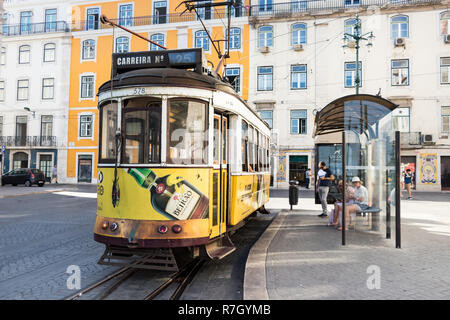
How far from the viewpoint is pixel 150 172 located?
5199mm

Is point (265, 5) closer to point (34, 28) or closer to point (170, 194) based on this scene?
point (34, 28)

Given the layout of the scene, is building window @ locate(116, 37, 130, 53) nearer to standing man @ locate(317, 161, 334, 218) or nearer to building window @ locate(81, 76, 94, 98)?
building window @ locate(81, 76, 94, 98)

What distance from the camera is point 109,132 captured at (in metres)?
5.59

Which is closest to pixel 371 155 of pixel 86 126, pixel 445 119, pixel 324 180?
pixel 324 180

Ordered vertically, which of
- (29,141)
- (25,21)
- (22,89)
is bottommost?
(29,141)

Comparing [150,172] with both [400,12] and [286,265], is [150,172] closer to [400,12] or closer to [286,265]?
[286,265]

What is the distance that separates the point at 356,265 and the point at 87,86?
33.1m

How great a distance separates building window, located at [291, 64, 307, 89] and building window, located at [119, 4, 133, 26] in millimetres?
15585

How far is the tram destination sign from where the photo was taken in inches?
228

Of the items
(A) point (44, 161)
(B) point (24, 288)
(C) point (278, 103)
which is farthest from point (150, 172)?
(A) point (44, 161)

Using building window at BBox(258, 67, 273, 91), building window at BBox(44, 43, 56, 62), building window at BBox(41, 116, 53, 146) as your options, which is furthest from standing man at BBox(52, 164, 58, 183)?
building window at BBox(258, 67, 273, 91)

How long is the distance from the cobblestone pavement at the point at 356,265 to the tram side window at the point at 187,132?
2.02m

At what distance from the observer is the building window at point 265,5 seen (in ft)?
102

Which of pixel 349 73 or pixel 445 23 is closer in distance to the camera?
pixel 445 23
